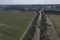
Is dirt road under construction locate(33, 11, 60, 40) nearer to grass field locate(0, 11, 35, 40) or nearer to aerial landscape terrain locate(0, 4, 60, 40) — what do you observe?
aerial landscape terrain locate(0, 4, 60, 40)

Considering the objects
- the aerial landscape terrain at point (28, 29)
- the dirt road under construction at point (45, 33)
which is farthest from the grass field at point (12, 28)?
the dirt road under construction at point (45, 33)

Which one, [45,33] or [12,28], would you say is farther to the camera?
[12,28]

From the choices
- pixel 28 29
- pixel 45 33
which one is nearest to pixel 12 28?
pixel 28 29

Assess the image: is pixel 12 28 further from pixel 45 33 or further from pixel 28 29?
pixel 45 33

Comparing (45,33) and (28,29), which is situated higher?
(28,29)

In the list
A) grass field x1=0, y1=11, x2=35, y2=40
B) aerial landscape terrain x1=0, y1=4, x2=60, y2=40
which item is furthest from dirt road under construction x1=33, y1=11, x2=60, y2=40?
grass field x1=0, y1=11, x2=35, y2=40

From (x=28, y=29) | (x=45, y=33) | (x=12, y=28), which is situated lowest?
(x=45, y=33)

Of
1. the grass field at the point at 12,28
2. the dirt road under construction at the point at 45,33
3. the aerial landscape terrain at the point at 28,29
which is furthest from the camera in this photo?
the grass field at the point at 12,28

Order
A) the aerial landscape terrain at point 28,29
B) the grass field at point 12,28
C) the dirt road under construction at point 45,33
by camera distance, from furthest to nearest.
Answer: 1. the grass field at point 12,28
2. the aerial landscape terrain at point 28,29
3. the dirt road under construction at point 45,33

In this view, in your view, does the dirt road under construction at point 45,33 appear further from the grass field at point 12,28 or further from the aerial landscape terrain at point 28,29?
the grass field at point 12,28

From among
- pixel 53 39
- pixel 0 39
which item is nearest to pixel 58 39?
pixel 53 39

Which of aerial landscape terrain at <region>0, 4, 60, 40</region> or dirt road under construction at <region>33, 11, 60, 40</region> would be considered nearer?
dirt road under construction at <region>33, 11, 60, 40</region>

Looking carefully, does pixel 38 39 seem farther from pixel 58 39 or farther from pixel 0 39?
pixel 0 39
